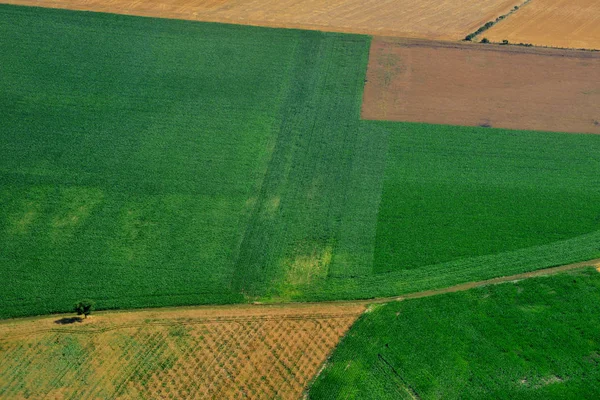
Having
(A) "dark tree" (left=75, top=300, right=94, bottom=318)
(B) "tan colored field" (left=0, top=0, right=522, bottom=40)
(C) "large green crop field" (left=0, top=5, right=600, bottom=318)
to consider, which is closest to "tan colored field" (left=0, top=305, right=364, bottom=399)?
(A) "dark tree" (left=75, top=300, right=94, bottom=318)

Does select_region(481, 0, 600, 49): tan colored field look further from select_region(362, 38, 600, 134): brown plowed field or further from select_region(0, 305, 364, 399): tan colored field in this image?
select_region(0, 305, 364, 399): tan colored field

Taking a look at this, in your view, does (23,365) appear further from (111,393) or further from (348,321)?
(348,321)

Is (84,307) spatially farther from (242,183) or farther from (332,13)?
(332,13)

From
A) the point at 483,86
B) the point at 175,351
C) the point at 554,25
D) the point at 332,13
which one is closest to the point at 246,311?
the point at 175,351

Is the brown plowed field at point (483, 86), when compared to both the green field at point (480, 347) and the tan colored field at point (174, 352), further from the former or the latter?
the tan colored field at point (174, 352)

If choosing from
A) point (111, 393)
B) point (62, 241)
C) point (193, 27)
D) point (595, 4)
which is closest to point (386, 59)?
point (193, 27)

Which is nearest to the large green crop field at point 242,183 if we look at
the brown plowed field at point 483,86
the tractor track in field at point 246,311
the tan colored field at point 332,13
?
the tractor track in field at point 246,311
